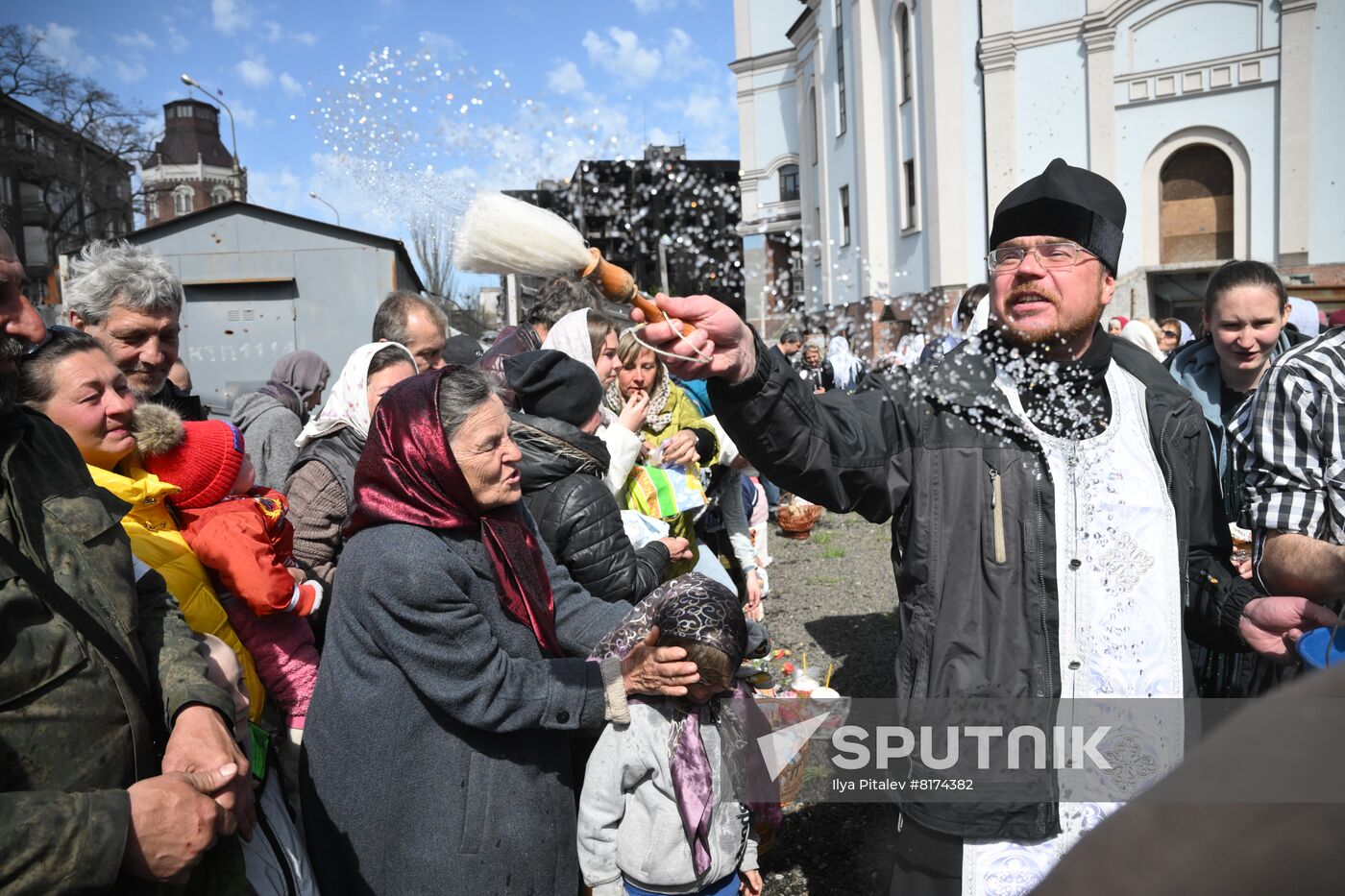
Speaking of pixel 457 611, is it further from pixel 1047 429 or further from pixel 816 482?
pixel 1047 429

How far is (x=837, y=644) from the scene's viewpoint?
248 inches

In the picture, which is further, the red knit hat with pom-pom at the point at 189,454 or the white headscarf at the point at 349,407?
the white headscarf at the point at 349,407

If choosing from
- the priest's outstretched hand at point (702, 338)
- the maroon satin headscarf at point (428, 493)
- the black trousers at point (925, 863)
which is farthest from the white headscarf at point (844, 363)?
the priest's outstretched hand at point (702, 338)

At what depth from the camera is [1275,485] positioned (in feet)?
7.45

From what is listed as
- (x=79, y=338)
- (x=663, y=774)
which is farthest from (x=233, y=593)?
(x=663, y=774)

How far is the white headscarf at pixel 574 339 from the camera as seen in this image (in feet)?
13.0

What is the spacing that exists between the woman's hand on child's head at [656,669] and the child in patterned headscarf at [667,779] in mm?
41

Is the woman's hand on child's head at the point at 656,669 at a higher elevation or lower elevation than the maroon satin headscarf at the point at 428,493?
lower

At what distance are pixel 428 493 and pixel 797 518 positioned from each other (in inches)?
297

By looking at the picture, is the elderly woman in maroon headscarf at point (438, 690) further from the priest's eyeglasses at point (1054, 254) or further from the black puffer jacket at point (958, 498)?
the priest's eyeglasses at point (1054, 254)

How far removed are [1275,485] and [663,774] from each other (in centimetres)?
192

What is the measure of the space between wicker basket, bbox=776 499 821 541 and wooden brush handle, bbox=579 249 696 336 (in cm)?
788

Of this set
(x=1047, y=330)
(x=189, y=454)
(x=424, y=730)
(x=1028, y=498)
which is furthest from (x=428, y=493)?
(x=1047, y=330)

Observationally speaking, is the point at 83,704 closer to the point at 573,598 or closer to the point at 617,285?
the point at 617,285
